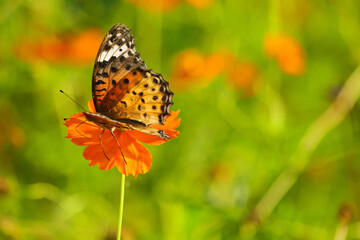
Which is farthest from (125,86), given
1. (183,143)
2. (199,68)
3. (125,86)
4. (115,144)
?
(183,143)

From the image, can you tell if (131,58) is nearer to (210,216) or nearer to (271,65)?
(210,216)

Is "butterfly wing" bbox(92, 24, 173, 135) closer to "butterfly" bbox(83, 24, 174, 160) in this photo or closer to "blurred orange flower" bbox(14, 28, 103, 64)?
"butterfly" bbox(83, 24, 174, 160)

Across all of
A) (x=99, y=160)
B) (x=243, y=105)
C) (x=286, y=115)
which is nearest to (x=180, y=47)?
(x=243, y=105)

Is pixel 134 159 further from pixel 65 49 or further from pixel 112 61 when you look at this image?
pixel 65 49

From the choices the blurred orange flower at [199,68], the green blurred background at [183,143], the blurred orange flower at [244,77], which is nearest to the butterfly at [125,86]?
the green blurred background at [183,143]

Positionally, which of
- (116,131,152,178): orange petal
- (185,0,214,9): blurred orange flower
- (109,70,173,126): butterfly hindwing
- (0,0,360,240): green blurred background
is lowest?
(116,131,152,178): orange petal

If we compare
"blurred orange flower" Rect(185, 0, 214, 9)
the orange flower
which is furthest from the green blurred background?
the orange flower
